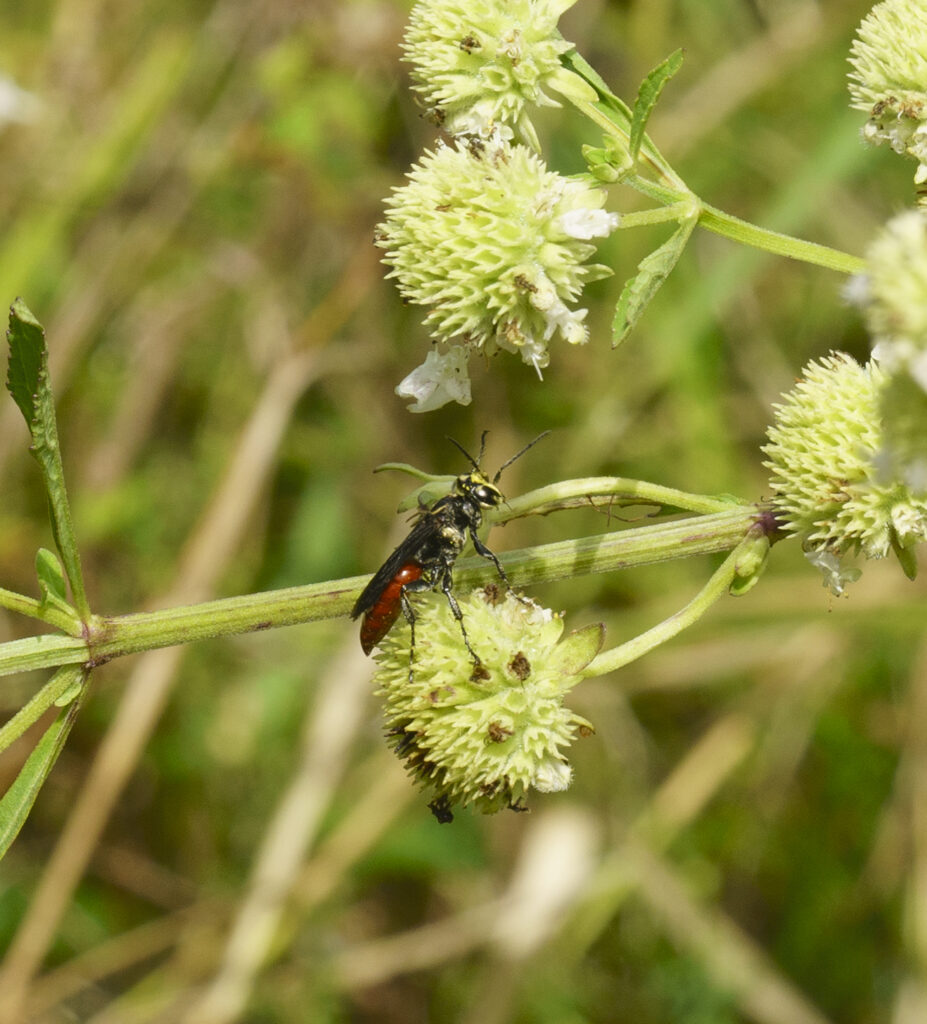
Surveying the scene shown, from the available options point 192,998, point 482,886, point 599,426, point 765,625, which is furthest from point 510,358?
point 192,998

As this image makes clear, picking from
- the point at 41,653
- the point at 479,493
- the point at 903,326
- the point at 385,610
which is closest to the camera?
the point at 903,326

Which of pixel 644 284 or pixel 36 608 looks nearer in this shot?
pixel 644 284

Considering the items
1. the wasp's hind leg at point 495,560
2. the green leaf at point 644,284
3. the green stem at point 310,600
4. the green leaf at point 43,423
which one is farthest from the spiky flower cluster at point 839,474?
the green leaf at point 43,423

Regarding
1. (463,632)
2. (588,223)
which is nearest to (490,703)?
(463,632)

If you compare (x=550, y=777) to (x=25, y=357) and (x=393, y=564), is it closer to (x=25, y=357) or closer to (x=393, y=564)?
(x=393, y=564)

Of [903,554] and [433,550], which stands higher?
[903,554]

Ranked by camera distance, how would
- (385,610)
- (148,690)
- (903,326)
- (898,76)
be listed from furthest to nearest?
(148,690) → (385,610) → (898,76) → (903,326)

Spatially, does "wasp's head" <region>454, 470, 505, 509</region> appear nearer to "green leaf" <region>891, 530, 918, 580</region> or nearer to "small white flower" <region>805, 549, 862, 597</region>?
"small white flower" <region>805, 549, 862, 597</region>
